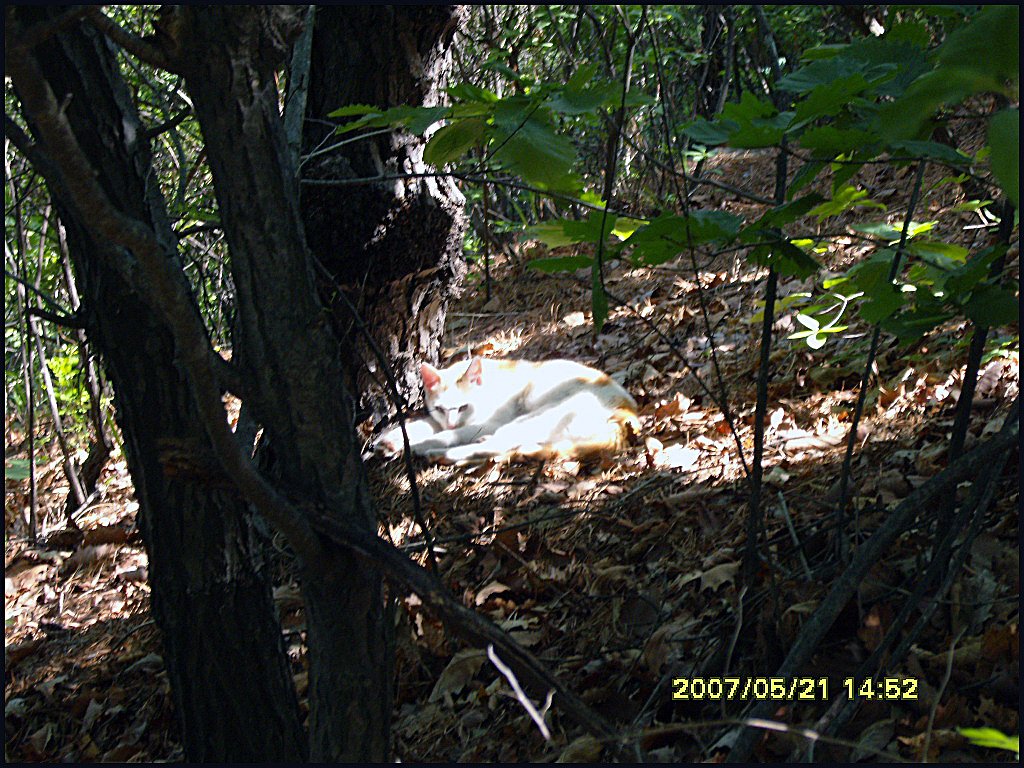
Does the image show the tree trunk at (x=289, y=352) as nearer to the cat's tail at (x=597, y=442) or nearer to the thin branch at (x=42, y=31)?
the thin branch at (x=42, y=31)

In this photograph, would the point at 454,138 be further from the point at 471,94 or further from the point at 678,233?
Result: the point at 678,233

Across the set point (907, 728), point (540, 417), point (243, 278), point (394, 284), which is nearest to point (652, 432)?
point (540, 417)

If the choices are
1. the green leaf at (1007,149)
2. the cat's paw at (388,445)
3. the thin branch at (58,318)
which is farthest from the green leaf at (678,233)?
the cat's paw at (388,445)

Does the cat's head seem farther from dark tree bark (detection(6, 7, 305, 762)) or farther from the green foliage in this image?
the green foliage

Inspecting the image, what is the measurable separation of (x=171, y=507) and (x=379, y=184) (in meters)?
2.08

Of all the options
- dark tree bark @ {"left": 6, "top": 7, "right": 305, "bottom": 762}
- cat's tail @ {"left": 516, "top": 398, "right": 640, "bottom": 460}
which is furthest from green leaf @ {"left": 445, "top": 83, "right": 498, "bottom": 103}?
cat's tail @ {"left": 516, "top": 398, "right": 640, "bottom": 460}

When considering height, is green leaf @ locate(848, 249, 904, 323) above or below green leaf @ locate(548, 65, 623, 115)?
below

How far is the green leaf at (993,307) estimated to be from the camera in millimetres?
1450

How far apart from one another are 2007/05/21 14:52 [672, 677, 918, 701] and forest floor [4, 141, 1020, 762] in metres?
0.03

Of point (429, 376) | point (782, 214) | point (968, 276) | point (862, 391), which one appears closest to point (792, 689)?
point (862, 391)

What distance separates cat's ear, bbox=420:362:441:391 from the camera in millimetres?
4688

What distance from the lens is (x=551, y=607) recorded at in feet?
9.23

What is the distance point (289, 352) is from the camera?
56.4 inches

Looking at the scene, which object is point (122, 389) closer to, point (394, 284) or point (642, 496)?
point (642, 496)
